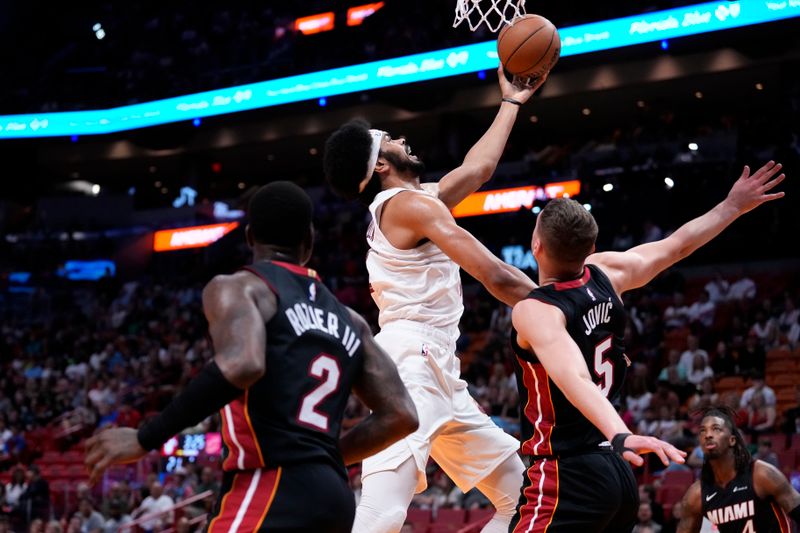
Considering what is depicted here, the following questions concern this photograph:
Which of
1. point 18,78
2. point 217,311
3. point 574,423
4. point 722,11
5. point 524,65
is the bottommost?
point 574,423

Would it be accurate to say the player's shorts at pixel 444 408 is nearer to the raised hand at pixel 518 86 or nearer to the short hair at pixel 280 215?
the raised hand at pixel 518 86

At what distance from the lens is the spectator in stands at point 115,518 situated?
14227 millimetres

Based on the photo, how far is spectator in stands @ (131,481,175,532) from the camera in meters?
14.1

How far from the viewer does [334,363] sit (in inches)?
130

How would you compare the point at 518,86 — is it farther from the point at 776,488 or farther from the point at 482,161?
the point at 776,488

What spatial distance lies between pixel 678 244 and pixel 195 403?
2.51 meters

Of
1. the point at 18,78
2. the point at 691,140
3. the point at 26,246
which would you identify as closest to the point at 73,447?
the point at 26,246

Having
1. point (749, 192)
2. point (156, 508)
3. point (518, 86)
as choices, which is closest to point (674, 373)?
point (156, 508)

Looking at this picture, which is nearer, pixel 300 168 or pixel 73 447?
pixel 73 447

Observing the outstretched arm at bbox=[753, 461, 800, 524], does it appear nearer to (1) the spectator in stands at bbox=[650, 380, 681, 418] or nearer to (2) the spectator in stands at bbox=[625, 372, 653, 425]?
(1) the spectator in stands at bbox=[650, 380, 681, 418]

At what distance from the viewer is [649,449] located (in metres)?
3.25

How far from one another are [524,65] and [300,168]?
26.8 meters

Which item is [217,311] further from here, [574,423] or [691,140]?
[691,140]

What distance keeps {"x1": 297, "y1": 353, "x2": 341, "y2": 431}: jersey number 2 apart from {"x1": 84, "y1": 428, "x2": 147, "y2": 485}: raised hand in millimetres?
472
